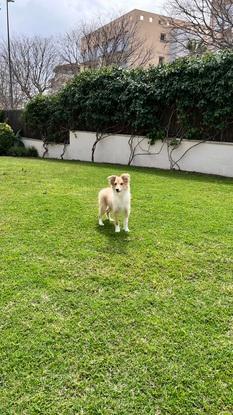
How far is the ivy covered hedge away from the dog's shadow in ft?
17.5

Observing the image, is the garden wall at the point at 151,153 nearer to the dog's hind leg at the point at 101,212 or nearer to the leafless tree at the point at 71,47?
the dog's hind leg at the point at 101,212

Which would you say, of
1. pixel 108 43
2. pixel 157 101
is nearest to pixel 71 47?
pixel 108 43

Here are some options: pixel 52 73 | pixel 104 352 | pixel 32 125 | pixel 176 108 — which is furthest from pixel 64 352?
pixel 52 73

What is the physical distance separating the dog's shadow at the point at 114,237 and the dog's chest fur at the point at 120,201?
0.97 ft

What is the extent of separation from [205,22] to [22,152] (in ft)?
35.0

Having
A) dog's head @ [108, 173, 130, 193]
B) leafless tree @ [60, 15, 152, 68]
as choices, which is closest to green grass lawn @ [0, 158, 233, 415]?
dog's head @ [108, 173, 130, 193]

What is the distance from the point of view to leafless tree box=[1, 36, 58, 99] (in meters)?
24.8

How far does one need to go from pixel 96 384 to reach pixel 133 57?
23.8m

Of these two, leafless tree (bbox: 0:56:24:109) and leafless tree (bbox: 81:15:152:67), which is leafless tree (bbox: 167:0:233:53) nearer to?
leafless tree (bbox: 81:15:152:67)

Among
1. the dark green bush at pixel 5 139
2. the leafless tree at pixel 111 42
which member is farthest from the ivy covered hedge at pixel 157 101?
the leafless tree at pixel 111 42

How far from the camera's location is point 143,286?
2600 mm

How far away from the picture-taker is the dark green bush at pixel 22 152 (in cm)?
1332

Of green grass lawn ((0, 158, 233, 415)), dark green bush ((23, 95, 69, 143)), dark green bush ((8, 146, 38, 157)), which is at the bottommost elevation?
green grass lawn ((0, 158, 233, 415))

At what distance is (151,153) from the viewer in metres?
9.71
